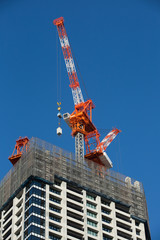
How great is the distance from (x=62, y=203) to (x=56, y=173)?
35.2 feet

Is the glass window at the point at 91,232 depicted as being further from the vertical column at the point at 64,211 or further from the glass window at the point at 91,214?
the vertical column at the point at 64,211

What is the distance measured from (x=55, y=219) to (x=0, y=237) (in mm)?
17285

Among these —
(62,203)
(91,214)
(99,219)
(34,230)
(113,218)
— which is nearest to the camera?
(34,230)

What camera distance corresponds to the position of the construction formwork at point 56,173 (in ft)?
600

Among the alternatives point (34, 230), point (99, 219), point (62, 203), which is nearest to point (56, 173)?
point (62, 203)

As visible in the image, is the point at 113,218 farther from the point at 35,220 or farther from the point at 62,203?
the point at 35,220

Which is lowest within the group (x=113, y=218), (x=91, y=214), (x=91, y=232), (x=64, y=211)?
(x=91, y=232)

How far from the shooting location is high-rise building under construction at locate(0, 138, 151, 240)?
171125 mm

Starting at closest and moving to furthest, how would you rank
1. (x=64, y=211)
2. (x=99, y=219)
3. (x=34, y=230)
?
(x=34, y=230)
(x=64, y=211)
(x=99, y=219)

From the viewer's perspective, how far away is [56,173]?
18575cm

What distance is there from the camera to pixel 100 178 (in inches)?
7781

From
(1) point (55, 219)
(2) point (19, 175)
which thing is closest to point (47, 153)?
(2) point (19, 175)

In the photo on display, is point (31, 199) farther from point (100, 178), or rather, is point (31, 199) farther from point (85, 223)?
point (100, 178)

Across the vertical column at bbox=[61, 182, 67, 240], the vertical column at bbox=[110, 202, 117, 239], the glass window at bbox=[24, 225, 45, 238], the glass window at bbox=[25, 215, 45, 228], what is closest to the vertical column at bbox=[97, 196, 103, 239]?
the vertical column at bbox=[110, 202, 117, 239]
